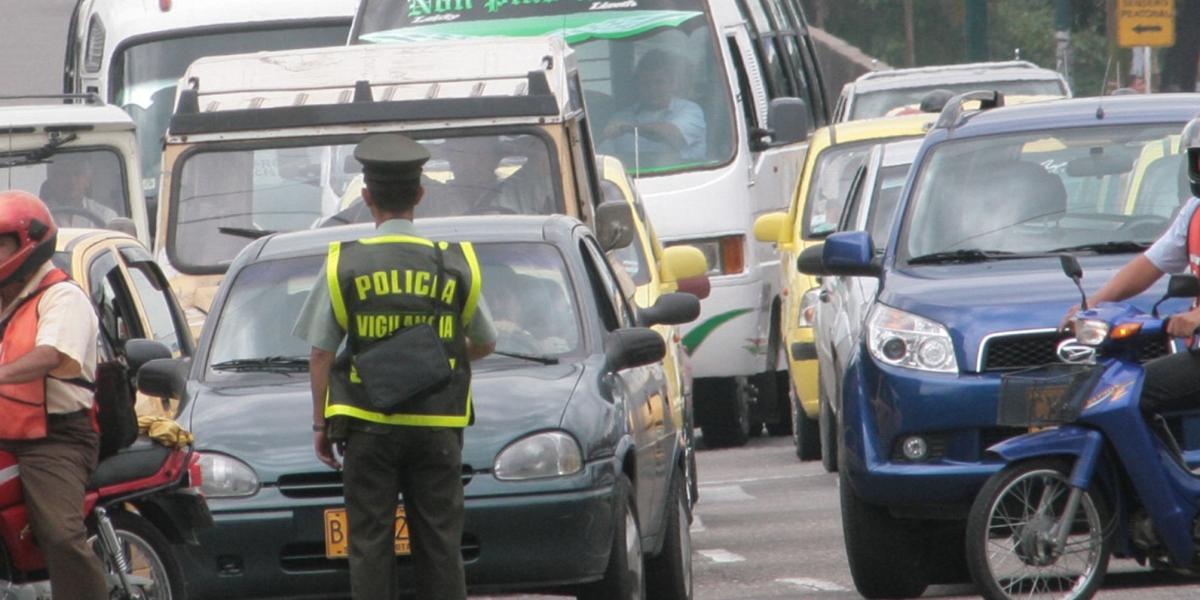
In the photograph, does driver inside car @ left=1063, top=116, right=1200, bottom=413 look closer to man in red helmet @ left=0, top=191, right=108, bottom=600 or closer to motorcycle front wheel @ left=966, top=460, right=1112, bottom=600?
motorcycle front wheel @ left=966, top=460, right=1112, bottom=600

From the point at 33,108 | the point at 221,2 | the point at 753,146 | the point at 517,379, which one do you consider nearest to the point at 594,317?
the point at 517,379

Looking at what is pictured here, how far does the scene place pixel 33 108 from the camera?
584 inches

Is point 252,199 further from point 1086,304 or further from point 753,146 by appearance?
point 1086,304

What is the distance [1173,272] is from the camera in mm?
8586

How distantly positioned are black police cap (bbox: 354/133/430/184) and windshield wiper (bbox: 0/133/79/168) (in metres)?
7.82

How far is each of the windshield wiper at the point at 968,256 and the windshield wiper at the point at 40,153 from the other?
253 inches

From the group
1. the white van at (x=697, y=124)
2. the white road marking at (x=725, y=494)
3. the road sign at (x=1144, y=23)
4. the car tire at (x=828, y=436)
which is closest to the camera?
the white road marking at (x=725, y=494)

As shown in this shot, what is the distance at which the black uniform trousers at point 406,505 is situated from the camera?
7230 mm

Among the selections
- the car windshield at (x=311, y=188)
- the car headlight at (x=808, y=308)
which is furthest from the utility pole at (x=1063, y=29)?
the car windshield at (x=311, y=188)

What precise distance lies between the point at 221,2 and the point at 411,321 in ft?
43.9

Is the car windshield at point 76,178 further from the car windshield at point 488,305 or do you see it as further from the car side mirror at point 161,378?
the car side mirror at point 161,378

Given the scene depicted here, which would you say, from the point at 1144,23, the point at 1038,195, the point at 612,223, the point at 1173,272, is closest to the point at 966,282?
the point at 1038,195

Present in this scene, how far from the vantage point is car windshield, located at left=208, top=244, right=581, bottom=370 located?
30.6 ft

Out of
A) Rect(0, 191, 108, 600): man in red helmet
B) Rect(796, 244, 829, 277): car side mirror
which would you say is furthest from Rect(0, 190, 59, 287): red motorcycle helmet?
Rect(796, 244, 829, 277): car side mirror
